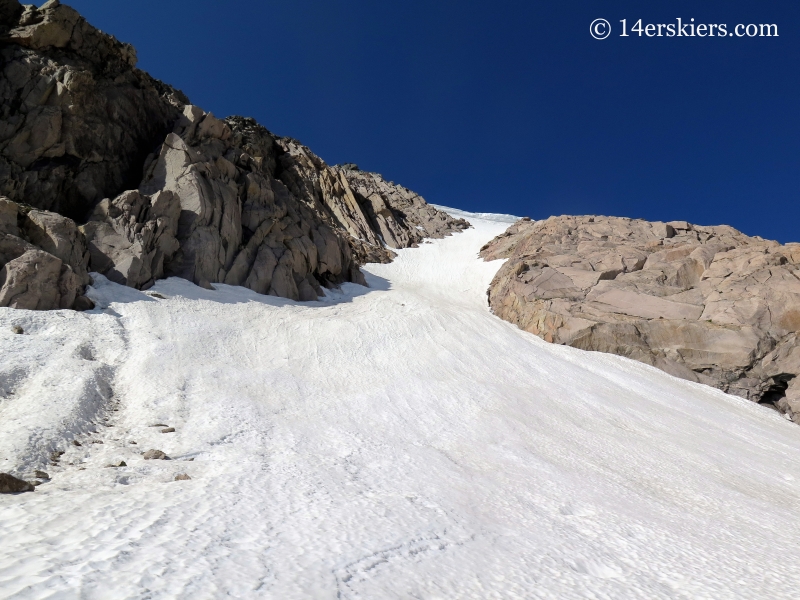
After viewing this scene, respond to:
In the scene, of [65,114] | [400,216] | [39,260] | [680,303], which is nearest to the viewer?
[39,260]

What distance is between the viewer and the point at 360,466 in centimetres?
1012

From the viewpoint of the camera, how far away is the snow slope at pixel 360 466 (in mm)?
5340

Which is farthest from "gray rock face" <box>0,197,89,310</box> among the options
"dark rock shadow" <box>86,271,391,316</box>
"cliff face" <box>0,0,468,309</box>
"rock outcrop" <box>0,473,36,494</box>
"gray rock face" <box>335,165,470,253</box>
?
"gray rock face" <box>335,165,470,253</box>

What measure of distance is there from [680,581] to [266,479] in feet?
23.9

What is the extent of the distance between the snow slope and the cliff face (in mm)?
2142

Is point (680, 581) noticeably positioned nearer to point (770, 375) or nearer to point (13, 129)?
point (770, 375)

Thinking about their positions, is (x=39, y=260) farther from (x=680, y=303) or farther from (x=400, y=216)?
(x=400, y=216)

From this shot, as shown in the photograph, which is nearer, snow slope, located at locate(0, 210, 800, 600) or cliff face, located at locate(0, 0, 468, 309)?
snow slope, located at locate(0, 210, 800, 600)

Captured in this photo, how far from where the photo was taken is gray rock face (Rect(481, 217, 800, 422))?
23797 mm

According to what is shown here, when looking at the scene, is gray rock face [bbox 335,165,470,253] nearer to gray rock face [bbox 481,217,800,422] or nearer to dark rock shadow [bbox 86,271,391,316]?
gray rock face [bbox 481,217,800,422]

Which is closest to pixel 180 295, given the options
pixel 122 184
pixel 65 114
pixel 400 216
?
pixel 122 184

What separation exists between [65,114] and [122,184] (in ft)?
14.8

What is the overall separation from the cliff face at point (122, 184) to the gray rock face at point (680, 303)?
1707 centimetres

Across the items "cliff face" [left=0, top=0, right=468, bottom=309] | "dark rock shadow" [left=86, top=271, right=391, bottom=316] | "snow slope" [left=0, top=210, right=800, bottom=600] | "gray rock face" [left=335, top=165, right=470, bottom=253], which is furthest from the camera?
"gray rock face" [left=335, top=165, right=470, bottom=253]
